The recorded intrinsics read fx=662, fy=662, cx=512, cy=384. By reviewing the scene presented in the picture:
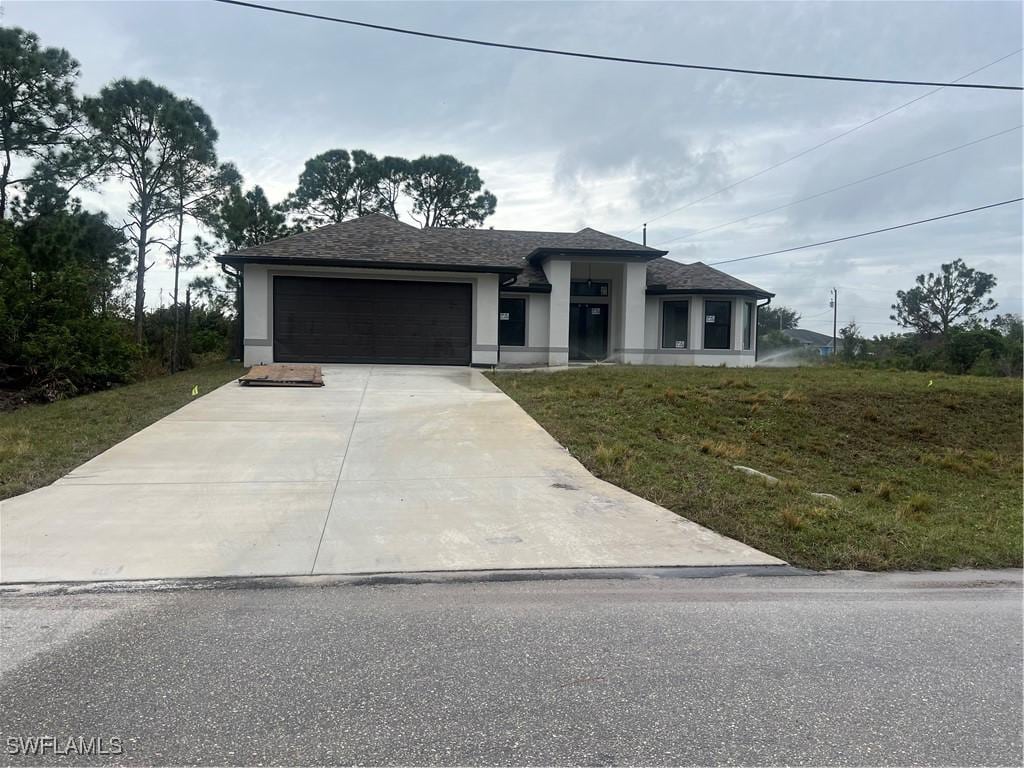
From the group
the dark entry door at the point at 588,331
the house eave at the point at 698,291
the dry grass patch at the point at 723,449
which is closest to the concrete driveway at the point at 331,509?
the dry grass patch at the point at 723,449

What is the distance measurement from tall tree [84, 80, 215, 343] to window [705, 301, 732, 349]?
18.0m

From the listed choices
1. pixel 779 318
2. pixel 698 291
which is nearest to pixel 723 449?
pixel 698 291

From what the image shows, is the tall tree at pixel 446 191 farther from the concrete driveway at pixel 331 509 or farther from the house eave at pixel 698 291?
the concrete driveway at pixel 331 509

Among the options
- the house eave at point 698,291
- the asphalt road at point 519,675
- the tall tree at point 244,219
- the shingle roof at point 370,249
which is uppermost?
the tall tree at point 244,219

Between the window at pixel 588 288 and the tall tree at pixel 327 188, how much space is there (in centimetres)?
1969

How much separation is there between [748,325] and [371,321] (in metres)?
12.8

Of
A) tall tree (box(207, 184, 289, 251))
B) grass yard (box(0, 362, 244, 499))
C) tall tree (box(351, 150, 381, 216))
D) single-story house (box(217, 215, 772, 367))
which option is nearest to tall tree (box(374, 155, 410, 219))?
tall tree (box(351, 150, 381, 216))

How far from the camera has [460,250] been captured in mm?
20703

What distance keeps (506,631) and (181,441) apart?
253 inches

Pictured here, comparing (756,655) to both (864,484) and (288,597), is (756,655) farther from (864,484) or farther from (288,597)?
(864,484)

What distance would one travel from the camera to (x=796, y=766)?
2.67 m

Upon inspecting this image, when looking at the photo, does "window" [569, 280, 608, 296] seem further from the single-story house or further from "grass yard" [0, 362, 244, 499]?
"grass yard" [0, 362, 244, 499]

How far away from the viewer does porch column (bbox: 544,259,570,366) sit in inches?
806

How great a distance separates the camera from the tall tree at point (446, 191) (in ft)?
131
